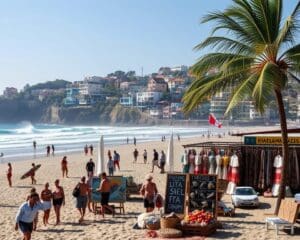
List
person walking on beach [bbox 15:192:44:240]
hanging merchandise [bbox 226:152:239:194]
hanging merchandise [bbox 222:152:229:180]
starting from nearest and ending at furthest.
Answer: person walking on beach [bbox 15:192:44:240] → hanging merchandise [bbox 226:152:239:194] → hanging merchandise [bbox 222:152:229:180]

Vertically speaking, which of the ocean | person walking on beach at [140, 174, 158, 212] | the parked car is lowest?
the ocean

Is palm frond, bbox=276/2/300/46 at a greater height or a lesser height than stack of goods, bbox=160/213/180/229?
greater

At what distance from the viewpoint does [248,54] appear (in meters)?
12.1

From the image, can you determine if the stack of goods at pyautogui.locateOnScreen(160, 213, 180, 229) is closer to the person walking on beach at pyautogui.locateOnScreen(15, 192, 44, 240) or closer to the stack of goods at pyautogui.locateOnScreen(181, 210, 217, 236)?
the stack of goods at pyautogui.locateOnScreen(181, 210, 217, 236)

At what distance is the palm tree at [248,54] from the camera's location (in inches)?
447

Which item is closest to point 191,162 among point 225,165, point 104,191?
point 225,165

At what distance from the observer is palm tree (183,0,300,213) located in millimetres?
11359

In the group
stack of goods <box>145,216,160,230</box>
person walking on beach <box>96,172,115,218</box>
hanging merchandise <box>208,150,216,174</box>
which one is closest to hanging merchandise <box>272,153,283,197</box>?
hanging merchandise <box>208,150,216,174</box>

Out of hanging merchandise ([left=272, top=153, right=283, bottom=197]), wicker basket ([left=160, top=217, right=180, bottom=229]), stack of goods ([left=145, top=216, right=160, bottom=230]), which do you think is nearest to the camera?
wicker basket ([left=160, top=217, right=180, bottom=229])

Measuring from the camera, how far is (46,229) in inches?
496

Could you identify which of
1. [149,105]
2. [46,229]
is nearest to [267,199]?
[46,229]

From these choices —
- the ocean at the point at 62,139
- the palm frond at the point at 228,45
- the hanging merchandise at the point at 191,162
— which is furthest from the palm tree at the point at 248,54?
the ocean at the point at 62,139

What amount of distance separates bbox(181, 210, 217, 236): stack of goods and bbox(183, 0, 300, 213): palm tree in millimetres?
2572

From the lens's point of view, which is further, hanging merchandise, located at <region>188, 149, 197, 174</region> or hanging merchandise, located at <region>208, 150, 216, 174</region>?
hanging merchandise, located at <region>188, 149, 197, 174</region>
